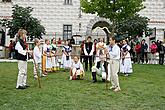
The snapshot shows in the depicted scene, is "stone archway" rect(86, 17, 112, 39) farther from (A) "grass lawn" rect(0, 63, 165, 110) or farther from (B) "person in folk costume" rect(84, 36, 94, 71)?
(A) "grass lawn" rect(0, 63, 165, 110)

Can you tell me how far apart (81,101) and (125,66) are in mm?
9501

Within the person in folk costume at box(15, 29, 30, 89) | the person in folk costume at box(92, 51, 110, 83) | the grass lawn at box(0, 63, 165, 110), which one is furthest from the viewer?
the person in folk costume at box(92, 51, 110, 83)

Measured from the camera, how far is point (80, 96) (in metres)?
13.6

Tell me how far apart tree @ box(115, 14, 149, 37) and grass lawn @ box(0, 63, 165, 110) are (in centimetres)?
2291

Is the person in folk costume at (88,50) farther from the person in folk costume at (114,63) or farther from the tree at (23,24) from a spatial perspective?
the tree at (23,24)

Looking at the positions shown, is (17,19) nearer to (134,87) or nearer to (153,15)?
(153,15)

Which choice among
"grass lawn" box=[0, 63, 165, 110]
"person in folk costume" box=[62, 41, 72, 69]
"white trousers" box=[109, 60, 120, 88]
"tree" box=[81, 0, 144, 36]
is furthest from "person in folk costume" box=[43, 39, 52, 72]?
"tree" box=[81, 0, 144, 36]

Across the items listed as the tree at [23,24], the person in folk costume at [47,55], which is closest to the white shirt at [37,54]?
the person in folk costume at [47,55]

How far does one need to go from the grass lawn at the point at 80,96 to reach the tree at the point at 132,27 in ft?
75.2

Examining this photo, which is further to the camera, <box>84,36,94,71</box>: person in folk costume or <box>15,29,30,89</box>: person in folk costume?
<box>84,36,94,71</box>: person in folk costume

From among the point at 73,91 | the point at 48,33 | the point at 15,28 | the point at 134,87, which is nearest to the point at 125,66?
the point at 134,87

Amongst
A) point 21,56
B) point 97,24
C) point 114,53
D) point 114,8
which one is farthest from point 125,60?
point 97,24

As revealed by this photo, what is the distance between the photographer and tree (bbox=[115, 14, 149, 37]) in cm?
4034

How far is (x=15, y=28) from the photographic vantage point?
39.3 meters
